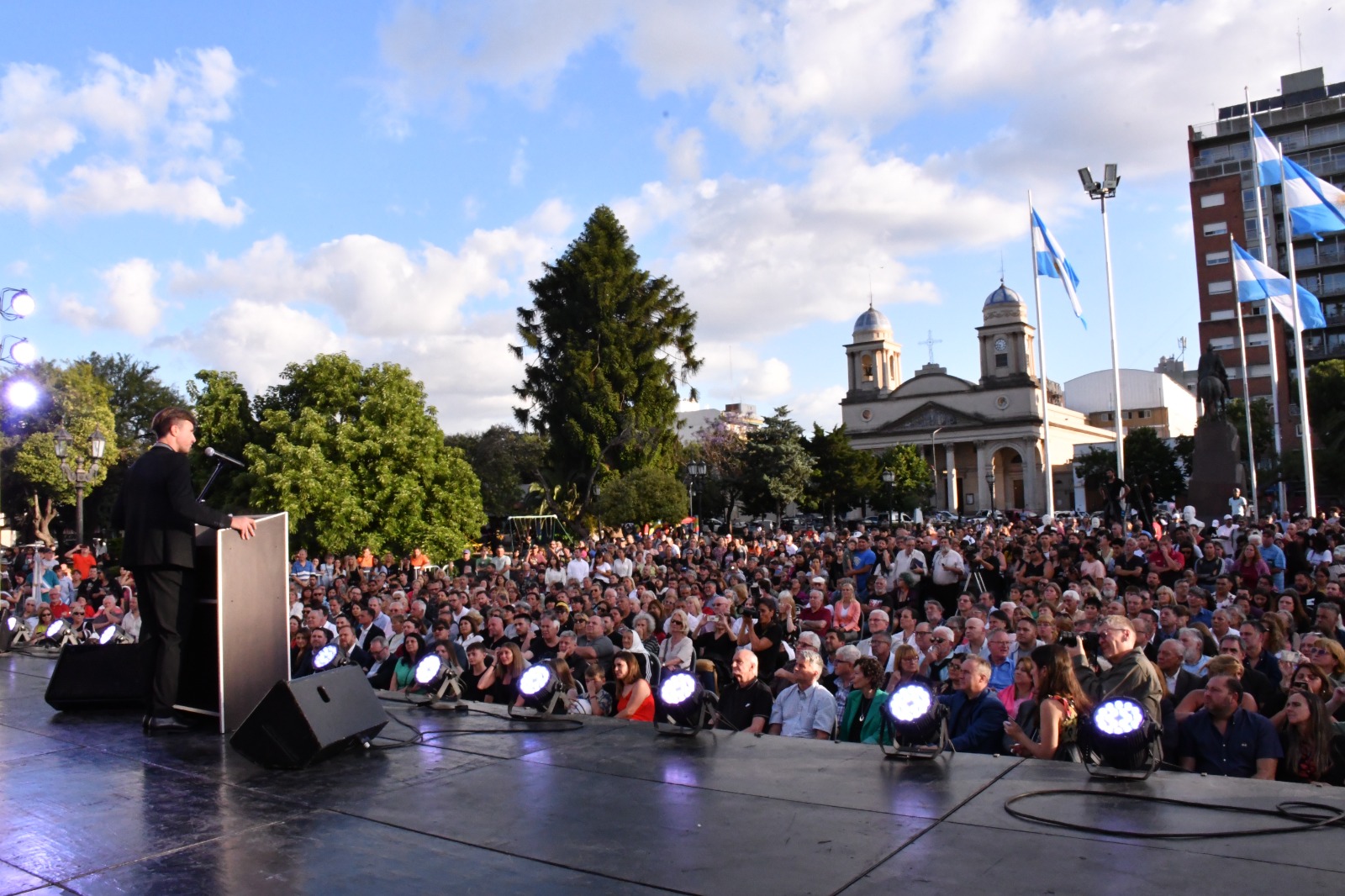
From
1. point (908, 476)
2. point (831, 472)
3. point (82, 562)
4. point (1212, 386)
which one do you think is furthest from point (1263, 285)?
point (908, 476)

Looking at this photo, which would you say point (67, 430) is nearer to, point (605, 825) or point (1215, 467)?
point (1215, 467)

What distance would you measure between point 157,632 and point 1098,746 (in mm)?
4257

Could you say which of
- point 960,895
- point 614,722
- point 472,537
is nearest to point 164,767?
point 614,722

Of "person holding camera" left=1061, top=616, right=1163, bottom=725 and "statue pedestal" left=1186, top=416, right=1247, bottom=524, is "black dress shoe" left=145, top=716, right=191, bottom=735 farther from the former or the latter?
"statue pedestal" left=1186, top=416, right=1247, bottom=524

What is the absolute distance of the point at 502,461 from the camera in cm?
5403

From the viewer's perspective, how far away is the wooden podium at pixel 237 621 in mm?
4820

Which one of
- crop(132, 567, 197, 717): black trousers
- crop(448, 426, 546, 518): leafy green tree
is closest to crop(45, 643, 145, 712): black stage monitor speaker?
crop(132, 567, 197, 717): black trousers

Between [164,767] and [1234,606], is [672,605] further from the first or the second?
[164,767]

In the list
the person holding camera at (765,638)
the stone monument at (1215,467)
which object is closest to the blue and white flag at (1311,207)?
the stone monument at (1215,467)

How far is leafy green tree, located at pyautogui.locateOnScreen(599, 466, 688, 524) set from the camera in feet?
111

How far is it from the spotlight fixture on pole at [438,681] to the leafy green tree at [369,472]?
62.8 ft

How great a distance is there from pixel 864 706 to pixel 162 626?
4.03m

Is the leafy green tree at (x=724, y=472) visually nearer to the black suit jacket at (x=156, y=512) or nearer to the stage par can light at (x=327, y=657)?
the stage par can light at (x=327, y=657)

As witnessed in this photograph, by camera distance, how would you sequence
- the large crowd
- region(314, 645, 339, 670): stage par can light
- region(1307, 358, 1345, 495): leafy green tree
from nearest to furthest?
the large crowd < region(314, 645, 339, 670): stage par can light < region(1307, 358, 1345, 495): leafy green tree
